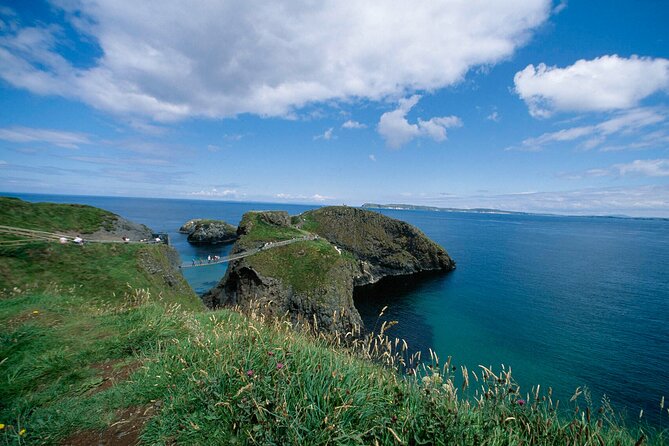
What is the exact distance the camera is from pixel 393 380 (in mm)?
5004

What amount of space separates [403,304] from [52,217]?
55.2 meters

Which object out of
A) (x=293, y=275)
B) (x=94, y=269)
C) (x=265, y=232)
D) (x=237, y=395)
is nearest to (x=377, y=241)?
(x=265, y=232)

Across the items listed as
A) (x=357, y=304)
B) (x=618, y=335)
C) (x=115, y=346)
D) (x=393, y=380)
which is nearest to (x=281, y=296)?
(x=357, y=304)

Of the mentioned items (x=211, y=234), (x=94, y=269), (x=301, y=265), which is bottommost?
(x=211, y=234)

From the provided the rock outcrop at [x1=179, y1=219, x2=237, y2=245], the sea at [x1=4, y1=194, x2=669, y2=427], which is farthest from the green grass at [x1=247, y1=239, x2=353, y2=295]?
the rock outcrop at [x1=179, y1=219, x2=237, y2=245]

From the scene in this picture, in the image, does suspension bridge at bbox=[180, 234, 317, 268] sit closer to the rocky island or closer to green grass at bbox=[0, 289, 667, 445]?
the rocky island

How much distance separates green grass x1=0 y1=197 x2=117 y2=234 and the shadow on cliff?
38.6 m

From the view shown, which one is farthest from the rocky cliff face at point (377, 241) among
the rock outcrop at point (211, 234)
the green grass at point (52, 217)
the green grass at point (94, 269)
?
the green grass at point (94, 269)

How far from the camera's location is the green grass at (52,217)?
27938 millimetres

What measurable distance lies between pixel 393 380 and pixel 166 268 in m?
29.0

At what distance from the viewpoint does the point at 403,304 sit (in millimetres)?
55844

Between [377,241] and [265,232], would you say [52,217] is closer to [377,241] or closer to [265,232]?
[265,232]

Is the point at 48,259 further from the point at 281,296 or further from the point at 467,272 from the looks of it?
the point at 467,272

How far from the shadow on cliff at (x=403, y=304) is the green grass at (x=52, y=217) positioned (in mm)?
38614
